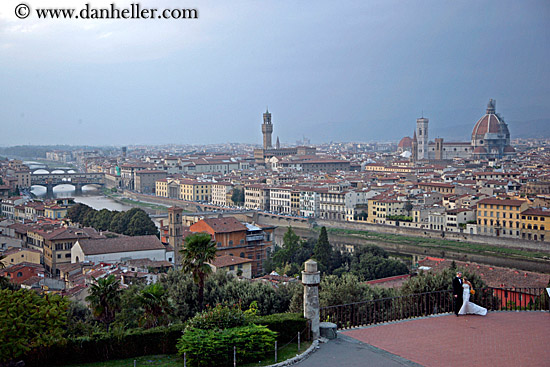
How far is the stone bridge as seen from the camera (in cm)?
6397

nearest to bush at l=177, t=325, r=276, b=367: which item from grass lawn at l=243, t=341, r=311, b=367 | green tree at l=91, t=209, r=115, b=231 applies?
grass lawn at l=243, t=341, r=311, b=367

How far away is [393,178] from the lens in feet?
170

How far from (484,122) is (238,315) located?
273ft

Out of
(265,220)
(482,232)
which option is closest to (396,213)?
(482,232)

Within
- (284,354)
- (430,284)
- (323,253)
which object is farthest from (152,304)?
(323,253)

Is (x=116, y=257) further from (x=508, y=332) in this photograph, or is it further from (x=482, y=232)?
(x=482, y=232)

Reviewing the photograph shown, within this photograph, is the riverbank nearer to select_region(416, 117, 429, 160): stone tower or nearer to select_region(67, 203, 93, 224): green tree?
select_region(67, 203, 93, 224): green tree

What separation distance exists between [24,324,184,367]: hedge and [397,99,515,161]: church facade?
69954 mm

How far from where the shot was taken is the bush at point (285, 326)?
6.52 m

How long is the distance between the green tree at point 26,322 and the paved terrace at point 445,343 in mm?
2484

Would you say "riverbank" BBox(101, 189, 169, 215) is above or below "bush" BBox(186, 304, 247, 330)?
below

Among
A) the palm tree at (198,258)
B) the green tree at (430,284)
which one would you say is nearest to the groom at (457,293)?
the green tree at (430,284)

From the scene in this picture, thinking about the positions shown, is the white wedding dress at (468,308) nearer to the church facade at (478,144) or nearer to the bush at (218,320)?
the bush at (218,320)

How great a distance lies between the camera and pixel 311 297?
21.8ft
